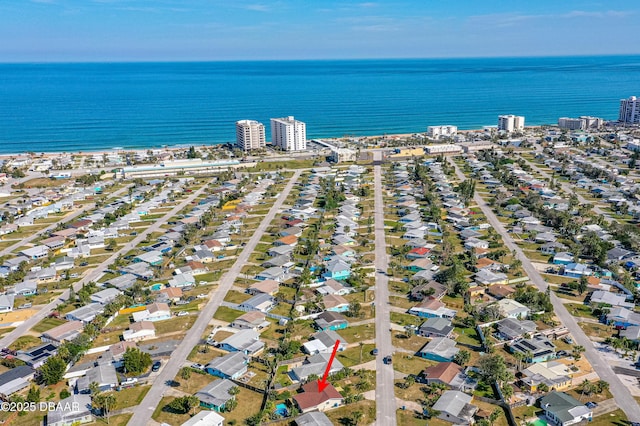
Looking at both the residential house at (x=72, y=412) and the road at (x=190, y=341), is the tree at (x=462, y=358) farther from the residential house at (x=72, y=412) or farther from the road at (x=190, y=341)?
the residential house at (x=72, y=412)

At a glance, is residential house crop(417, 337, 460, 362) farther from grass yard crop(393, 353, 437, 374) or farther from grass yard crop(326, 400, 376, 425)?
grass yard crop(326, 400, 376, 425)

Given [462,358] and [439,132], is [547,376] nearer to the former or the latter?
[462,358]

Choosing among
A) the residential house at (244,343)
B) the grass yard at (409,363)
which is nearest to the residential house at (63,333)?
the residential house at (244,343)

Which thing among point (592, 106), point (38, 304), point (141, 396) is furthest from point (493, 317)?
point (592, 106)

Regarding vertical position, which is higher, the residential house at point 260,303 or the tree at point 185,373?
the residential house at point 260,303

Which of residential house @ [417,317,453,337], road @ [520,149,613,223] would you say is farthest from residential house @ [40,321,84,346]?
road @ [520,149,613,223]

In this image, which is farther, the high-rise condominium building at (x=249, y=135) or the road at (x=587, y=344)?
the high-rise condominium building at (x=249, y=135)
